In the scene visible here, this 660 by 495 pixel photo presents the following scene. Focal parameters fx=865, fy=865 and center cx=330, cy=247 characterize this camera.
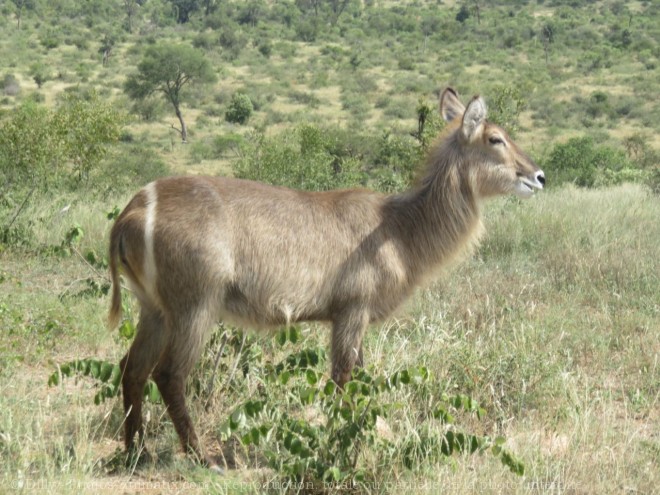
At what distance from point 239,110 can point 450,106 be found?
28990 mm

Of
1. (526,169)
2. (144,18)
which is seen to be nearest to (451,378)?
(526,169)

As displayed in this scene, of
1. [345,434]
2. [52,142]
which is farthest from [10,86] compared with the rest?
[345,434]

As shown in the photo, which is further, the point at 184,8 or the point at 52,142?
the point at 184,8

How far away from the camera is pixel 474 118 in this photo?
202 inches

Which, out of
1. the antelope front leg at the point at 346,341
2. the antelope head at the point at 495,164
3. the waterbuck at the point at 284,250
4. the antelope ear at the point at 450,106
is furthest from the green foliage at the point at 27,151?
the antelope front leg at the point at 346,341

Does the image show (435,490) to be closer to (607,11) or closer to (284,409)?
(284,409)

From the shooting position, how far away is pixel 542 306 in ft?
22.8

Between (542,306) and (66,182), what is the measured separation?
25.2ft

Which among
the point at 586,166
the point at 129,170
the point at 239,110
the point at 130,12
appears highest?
the point at 586,166

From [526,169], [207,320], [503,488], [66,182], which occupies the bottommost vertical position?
[66,182]

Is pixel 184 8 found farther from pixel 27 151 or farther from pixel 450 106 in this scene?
pixel 450 106

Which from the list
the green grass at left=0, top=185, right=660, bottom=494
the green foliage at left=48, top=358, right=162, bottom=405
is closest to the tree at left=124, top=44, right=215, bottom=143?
the green grass at left=0, top=185, right=660, bottom=494

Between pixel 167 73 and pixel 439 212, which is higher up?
pixel 439 212

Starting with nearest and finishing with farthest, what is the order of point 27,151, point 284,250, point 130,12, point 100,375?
point 100,375 < point 284,250 < point 27,151 < point 130,12
